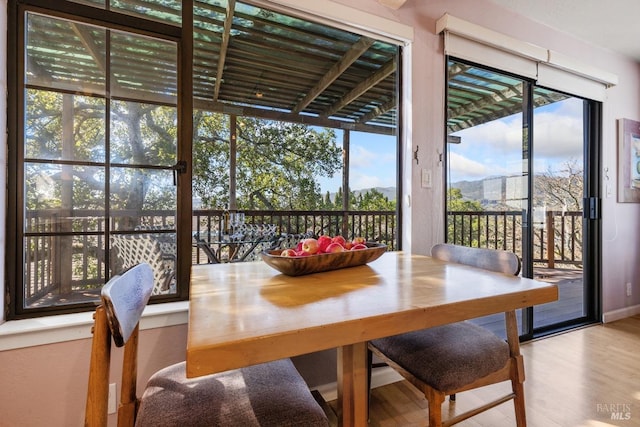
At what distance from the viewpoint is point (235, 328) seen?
0.63 metres

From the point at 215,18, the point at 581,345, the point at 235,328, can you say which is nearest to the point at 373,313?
the point at 235,328

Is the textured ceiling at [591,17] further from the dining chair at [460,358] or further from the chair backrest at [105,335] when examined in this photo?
the chair backrest at [105,335]

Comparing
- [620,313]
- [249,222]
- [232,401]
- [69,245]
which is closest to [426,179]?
[232,401]

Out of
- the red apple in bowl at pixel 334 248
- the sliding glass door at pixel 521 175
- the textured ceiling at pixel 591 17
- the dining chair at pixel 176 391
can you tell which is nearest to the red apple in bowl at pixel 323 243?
the red apple in bowl at pixel 334 248

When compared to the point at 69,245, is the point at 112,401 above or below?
below

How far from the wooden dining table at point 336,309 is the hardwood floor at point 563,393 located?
36.8 inches

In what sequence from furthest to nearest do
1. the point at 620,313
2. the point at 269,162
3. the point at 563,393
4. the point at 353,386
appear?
the point at 269,162, the point at 620,313, the point at 563,393, the point at 353,386

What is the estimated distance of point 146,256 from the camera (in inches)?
60.5

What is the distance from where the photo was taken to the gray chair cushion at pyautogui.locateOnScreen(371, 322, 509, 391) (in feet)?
3.44

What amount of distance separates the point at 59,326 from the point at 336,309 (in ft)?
4.01

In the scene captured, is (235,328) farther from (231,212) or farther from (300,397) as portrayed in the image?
(231,212)

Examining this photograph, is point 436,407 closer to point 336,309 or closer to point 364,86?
point 336,309

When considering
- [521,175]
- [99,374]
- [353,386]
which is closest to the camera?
[99,374]

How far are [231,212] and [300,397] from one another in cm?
347
